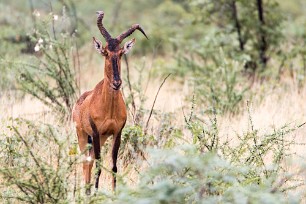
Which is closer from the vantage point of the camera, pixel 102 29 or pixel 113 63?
pixel 113 63

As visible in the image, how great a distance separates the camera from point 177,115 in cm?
977

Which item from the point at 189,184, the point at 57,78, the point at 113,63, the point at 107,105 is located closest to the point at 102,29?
the point at 113,63

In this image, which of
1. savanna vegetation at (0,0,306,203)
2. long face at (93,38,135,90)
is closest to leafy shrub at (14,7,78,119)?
savanna vegetation at (0,0,306,203)

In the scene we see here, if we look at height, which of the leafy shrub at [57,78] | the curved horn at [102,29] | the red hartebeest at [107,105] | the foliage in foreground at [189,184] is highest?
the leafy shrub at [57,78]

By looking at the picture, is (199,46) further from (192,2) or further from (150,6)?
(150,6)

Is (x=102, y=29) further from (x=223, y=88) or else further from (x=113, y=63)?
(x=223, y=88)

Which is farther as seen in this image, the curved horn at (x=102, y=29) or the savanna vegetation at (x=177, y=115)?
the curved horn at (x=102, y=29)

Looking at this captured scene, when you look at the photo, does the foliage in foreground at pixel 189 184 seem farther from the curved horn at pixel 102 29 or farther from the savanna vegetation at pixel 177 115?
the curved horn at pixel 102 29

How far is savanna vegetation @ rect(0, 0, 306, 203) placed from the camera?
5.66m

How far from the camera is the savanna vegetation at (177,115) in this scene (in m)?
5.66

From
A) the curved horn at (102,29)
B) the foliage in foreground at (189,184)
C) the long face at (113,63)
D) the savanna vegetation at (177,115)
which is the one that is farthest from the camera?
the curved horn at (102,29)

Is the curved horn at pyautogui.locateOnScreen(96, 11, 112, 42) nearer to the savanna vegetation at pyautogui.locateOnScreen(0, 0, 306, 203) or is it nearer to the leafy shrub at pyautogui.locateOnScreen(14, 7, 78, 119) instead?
the savanna vegetation at pyautogui.locateOnScreen(0, 0, 306, 203)

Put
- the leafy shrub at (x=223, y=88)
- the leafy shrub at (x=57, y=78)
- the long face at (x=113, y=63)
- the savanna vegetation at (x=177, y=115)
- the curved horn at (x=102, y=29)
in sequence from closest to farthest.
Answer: the savanna vegetation at (x=177, y=115), the long face at (x=113, y=63), the curved horn at (x=102, y=29), the leafy shrub at (x=57, y=78), the leafy shrub at (x=223, y=88)

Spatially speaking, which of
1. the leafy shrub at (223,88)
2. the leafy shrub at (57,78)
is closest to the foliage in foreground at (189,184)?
the leafy shrub at (57,78)
